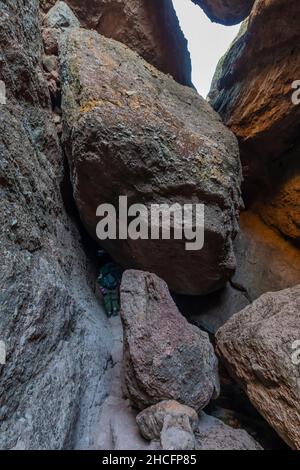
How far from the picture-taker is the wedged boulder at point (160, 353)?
2629mm

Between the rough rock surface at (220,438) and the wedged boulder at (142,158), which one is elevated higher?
the wedged boulder at (142,158)

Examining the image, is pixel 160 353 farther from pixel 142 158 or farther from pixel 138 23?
pixel 138 23

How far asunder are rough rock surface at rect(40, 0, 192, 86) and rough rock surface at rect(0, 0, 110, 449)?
70.1 inches

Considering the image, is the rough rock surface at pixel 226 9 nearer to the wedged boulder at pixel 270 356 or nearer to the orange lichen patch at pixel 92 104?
the orange lichen patch at pixel 92 104

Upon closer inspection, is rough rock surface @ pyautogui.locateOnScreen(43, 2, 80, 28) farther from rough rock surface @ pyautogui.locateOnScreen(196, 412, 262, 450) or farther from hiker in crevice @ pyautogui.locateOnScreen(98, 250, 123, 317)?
rough rock surface @ pyautogui.locateOnScreen(196, 412, 262, 450)

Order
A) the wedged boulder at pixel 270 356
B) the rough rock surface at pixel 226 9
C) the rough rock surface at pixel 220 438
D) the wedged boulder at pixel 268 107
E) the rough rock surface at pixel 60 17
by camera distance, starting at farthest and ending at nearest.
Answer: the rough rock surface at pixel 226 9 → the rough rock surface at pixel 60 17 → the wedged boulder at pixel 268 107 → the wedged boulder at pixel 270 356 → the rough rock surface at pixel 220 438

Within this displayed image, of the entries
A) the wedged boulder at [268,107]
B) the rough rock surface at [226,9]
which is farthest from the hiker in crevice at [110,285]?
the rough rock surface at [226,9]

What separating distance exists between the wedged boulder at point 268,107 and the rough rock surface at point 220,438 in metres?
3.51

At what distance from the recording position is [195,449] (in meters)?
2.20

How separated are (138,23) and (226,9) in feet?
8.05

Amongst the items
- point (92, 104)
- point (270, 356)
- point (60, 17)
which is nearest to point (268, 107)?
point (92, 104)

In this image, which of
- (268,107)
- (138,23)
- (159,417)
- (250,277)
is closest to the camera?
(159,417)

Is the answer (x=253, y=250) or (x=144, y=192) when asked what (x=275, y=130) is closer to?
(x=253, y=250)

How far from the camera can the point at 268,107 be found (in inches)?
193
